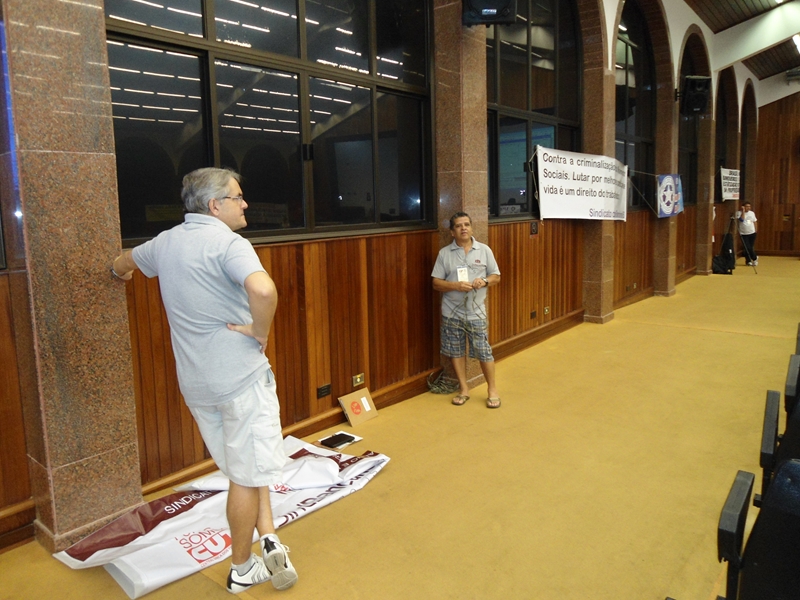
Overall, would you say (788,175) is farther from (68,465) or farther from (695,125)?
(68,465)

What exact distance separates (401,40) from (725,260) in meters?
9.62

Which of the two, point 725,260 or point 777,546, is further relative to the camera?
point 725,260

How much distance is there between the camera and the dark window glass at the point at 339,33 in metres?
3.96

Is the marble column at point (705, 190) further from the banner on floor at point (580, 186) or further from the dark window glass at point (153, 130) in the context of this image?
the dark window glass at point (153, 130)

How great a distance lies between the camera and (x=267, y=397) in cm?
226

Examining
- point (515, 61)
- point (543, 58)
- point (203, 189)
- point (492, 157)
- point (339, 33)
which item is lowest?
point (203, 189)

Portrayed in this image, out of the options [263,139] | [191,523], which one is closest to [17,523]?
[191,523]

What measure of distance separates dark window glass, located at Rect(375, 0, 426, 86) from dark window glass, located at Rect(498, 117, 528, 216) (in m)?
1.40

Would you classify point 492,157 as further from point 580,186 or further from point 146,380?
point 146,380

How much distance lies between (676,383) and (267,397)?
379 centimetres

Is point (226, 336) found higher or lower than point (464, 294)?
higher

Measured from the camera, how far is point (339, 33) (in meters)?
4.13

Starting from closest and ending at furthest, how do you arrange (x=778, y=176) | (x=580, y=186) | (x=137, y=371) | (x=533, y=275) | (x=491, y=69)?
1. (x=137, y=371)
2. (x=491, y=69)
3. (x=533, y=275)
4. (x=580, y=186)
5. (x=778, y=176)

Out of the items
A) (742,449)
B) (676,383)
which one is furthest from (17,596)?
(676,383)
